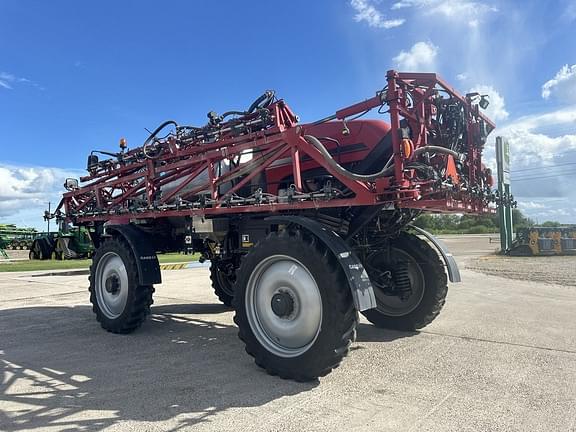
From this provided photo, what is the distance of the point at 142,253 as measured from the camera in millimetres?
6586

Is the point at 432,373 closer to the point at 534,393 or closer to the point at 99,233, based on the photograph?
the point at 534,393

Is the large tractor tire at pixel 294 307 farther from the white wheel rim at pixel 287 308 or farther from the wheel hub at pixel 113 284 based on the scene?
the wheel hub at pixel 113 284

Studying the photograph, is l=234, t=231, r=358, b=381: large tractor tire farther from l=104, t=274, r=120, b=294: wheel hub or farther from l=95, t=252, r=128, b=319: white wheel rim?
l=104, t=274, r=120, b=294: wheel hub

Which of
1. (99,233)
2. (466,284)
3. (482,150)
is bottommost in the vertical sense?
(466,284)

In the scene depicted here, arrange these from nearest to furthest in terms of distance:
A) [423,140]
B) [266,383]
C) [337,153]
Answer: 1. [266,383]
2. [423,140]
3. [337,153]

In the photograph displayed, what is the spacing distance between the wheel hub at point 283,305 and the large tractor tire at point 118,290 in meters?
2.61

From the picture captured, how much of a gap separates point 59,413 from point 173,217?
3419 mm

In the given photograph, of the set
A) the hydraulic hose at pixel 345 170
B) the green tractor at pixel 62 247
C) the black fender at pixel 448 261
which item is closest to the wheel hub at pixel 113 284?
the hydraulic hose at pixel 345 170

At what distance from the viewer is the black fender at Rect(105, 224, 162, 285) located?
6.43 m

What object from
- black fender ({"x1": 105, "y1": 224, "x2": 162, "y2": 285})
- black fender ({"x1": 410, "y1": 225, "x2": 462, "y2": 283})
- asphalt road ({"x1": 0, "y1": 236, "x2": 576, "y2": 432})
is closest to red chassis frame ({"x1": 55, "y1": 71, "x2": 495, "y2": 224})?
black fender ({"x1": 105, "y1": 224, "x2": 162, "y2": 285})

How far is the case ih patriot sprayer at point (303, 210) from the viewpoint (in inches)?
173

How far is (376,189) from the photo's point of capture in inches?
176

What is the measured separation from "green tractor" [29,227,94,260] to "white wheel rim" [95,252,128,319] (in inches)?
831

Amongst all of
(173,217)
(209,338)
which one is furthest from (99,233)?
(209,338)
